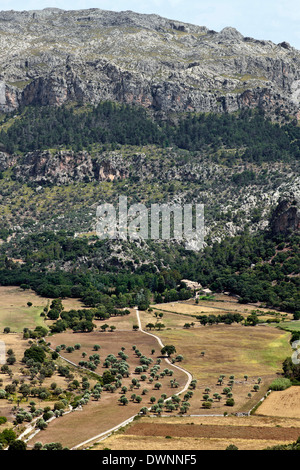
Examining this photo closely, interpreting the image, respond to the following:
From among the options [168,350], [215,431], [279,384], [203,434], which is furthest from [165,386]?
[203,434]

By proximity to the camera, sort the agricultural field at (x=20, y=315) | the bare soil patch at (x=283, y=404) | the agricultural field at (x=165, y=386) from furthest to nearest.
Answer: the agricultural field at (x=20, y=315), the bare soil patch at (x=283, y=404), the agricultural field at (x=165, y=386)

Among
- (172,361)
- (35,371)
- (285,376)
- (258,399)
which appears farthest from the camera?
(172,361)

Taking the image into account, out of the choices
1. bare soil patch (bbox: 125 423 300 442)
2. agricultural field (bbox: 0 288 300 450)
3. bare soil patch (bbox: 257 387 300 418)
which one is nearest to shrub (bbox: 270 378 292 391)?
bare soil patch (bbox: 257 387 300 418)

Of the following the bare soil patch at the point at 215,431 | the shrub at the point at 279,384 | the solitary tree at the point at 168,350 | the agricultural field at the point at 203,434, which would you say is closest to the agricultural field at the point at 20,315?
the solitary tree at the point at 168,350

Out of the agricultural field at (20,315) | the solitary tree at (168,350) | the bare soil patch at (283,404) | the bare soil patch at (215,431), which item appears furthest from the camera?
the agricultural field at (20,315)

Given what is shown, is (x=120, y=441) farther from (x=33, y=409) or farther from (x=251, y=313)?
(x=251, y=313)

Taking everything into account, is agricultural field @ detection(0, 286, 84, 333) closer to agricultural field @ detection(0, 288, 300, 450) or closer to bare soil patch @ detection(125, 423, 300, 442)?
agricultural field @ detection(0, 288, 300, 450)

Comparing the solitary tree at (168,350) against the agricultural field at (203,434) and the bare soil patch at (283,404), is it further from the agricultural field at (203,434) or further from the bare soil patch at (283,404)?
the agricultural field at (203,434)
